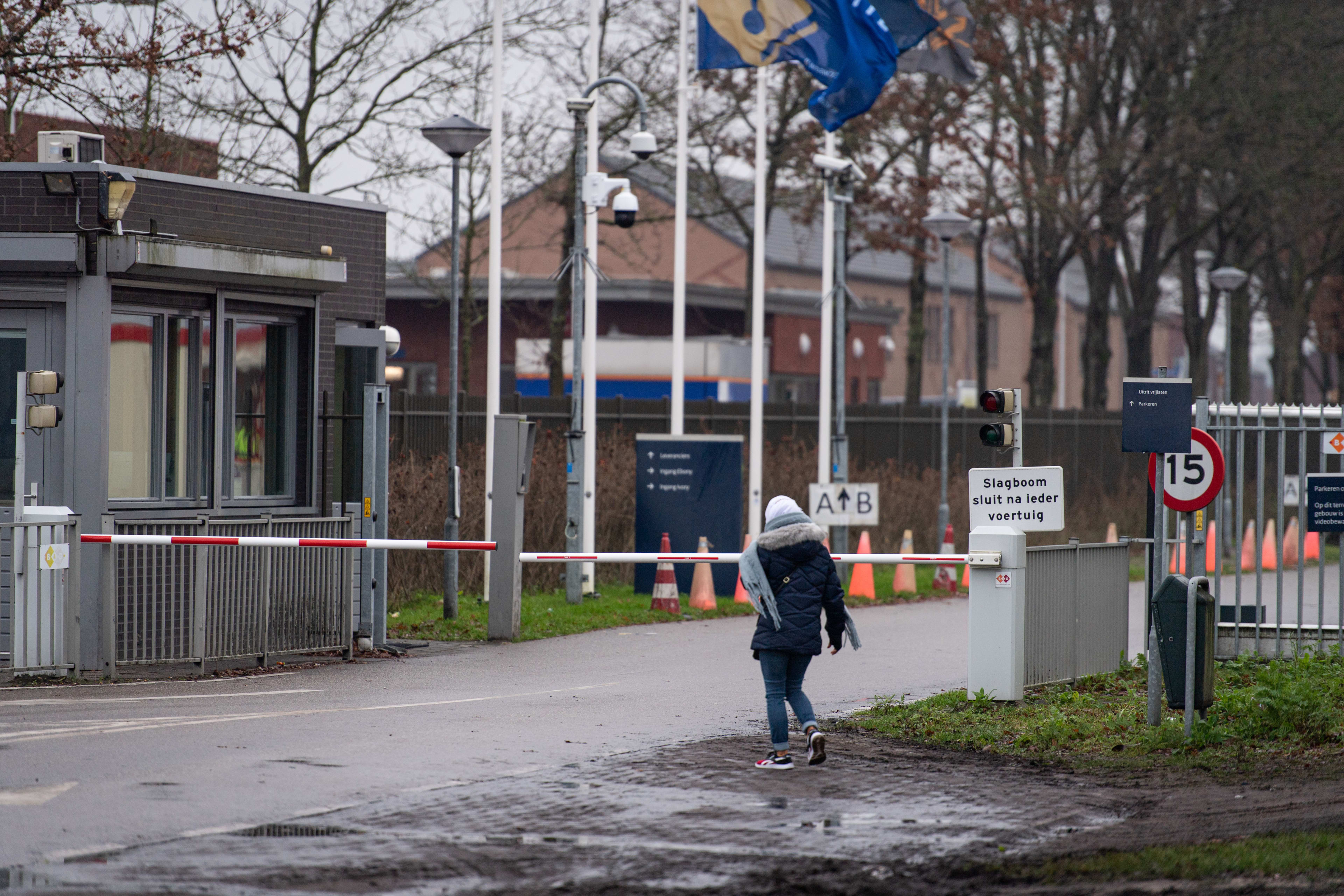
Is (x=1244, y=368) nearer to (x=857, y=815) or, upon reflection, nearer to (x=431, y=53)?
(x=431, y=53)

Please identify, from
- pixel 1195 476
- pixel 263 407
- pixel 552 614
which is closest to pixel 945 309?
pixel 552 614

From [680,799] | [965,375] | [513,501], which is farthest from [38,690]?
[965,375]

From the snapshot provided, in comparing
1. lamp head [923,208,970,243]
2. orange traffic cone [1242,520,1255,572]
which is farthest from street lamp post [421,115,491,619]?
orange traffic cone [1242,520,1255,572]

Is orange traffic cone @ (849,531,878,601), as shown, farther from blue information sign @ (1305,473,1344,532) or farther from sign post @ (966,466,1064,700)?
sign post @ (966,466,1064,700)

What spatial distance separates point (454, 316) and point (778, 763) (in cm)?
942

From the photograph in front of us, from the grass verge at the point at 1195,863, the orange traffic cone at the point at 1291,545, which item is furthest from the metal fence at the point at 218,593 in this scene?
the orange traffic cone at the point at 1291,545

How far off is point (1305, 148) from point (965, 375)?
43026 mm

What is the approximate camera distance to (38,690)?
1238cm

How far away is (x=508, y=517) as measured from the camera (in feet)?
51.1

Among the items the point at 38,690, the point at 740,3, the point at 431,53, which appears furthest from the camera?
the point at 431,53

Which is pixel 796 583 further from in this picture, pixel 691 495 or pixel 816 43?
pixel 816 43

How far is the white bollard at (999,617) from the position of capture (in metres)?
12.0

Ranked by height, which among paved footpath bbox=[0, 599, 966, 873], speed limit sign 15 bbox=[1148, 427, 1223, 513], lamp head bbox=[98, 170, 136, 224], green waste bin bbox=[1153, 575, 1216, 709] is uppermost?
lamp head bbox=[98, 170, 136, 224]

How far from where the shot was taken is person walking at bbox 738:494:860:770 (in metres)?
9.65
